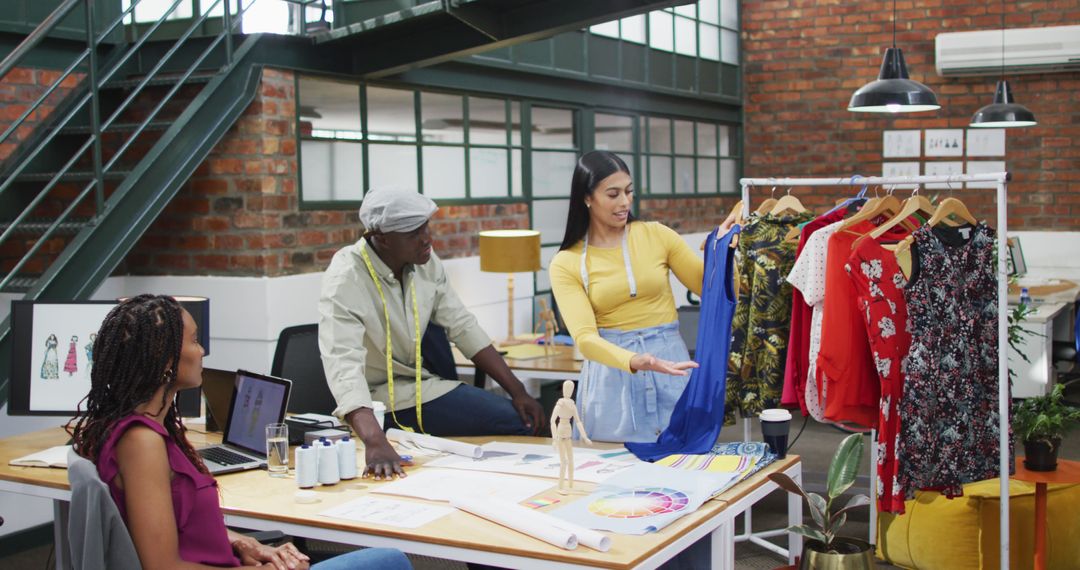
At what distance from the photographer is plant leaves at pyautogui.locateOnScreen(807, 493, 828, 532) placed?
2.56m

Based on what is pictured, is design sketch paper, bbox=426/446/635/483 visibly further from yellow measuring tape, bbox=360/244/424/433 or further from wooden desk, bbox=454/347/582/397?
wooden desk, bbox=454/347/582/397

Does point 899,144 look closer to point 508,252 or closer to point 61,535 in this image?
point 508,252

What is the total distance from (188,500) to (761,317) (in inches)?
88.0

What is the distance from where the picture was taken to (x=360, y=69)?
17.7 feet

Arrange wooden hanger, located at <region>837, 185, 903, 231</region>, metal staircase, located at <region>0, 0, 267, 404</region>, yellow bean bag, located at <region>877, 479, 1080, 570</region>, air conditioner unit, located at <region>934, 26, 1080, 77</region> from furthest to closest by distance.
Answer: air conditioner unit, located at <region>934, 26, 1080, 77</region> < metal staircase, located at <region>0, 0, 267, 404</region> < yellow bean bag, located at <region>877, 479, 1080, 570</region> < wooden hanger, located at <region>837, 185, 903, 231</region>

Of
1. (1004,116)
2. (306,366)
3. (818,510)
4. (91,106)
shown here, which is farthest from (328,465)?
(1004,116)

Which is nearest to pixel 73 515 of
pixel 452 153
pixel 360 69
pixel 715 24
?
pixel 360 69

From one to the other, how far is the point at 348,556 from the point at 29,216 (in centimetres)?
316

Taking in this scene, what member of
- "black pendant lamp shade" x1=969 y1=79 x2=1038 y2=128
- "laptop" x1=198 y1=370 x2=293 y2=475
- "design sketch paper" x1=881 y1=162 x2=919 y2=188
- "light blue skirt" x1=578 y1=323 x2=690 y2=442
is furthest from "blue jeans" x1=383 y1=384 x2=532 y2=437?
"design sketch paper" x1=881 y1=162 x2=919 y2=188

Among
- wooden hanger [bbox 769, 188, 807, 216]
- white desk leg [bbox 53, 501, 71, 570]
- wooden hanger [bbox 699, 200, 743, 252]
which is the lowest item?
white desk leg [bbox 53, 501, 71, 570]

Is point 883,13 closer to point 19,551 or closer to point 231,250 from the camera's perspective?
point 231,250

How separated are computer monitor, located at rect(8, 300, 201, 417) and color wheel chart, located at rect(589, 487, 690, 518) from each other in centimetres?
144

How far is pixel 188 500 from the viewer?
6.46 ft

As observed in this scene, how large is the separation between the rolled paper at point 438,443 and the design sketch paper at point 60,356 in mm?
984
